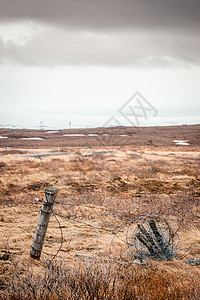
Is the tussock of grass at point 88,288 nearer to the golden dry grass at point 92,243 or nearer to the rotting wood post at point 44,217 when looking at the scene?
the golden dry grass at point 92,243

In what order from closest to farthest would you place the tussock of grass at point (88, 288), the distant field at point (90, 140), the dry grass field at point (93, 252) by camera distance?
1. the tussock of grass at point (88, 288)
2. the dry grass field at point (93, 252)
3. the distant field at point (90, 140)

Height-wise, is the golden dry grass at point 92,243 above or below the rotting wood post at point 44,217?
below

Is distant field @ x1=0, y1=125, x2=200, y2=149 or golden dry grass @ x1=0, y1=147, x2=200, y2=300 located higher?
distant field @ x1=0, y1=125, x2=200, y2=149

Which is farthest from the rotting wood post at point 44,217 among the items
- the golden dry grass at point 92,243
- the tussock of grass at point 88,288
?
the tussock of grass at point 88,288

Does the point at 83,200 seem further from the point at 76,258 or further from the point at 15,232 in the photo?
the point at 76,258

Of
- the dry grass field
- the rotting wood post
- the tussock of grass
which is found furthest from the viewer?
the rotting wood post

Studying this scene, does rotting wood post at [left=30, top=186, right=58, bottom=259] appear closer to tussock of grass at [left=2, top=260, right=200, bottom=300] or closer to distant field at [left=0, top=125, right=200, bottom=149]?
tussock of grass at [left=2, top=260, right=200, bottom=300]

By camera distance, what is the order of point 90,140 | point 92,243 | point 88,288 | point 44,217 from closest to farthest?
point 88,288
point 44,217
point 92,243
point 90,140

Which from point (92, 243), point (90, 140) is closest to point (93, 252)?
point (92, 243)

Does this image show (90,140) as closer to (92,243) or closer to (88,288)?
(92,243)

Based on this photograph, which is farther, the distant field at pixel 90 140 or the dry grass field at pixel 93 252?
the distant field at pixel 90 140

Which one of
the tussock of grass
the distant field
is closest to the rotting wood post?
the tussock of grass

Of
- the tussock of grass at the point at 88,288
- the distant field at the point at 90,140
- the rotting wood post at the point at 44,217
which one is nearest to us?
the tussock of grass at the point at 88,288

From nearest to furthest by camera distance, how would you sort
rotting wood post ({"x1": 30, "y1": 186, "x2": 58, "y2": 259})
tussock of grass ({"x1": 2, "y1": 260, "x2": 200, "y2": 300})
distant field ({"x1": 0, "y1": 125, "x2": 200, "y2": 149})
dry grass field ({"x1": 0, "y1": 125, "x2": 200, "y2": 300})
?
tussock of grass ({"x1": 2, "y1": 260, "x2": 200, "y2": 300})
dry grass field ({"x1": 0, "y1": 125, "x2": 200, "y2": 300})
rotting wood post ({"x1": 30, "y1": 186, "x2": 58, "y2": 259})
distant field ({"x1": 0, "y1": 125, "x2": 200, "y2": 149})
